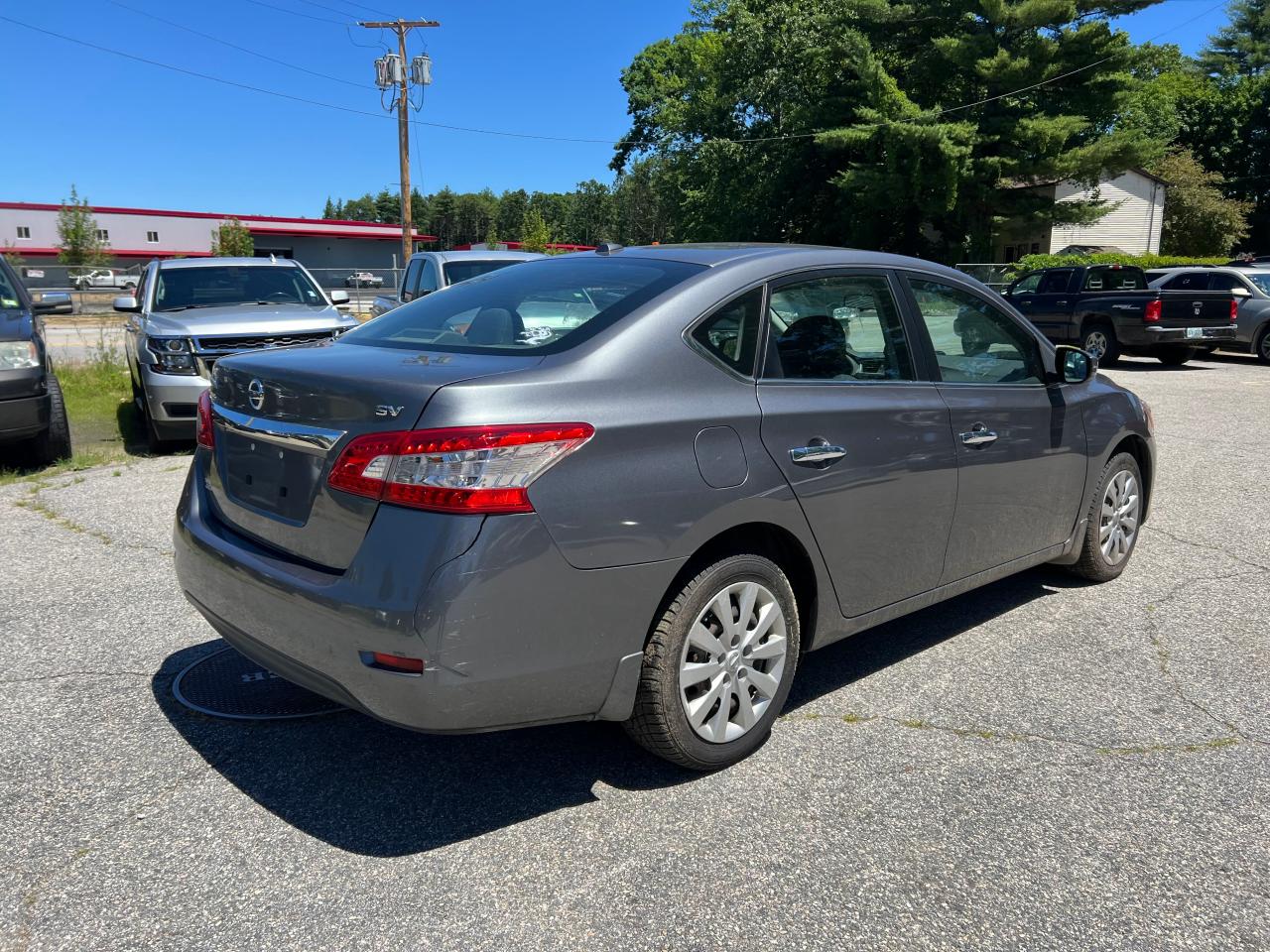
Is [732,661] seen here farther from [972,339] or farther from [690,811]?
[972,339]

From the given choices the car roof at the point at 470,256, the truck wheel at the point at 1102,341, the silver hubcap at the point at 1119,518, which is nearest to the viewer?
the silver hubcap at the point at 1119,518

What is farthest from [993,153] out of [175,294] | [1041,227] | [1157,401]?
[175,294]

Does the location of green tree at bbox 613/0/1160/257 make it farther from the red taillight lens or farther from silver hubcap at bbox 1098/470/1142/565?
the red taillight lens

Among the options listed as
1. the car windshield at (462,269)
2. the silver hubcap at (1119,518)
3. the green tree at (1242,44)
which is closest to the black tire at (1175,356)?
the car windshield at (462,269)

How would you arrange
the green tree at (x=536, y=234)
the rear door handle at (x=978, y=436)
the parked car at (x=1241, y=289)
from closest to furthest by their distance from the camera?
the rear door handle at (x=978, y=436)
the parked car at (x=1241, y=289)
the green tree at (x=536, y=234)

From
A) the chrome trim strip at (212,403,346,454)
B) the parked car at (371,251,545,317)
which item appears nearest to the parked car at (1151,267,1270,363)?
the parked car at (371,251,545,317)

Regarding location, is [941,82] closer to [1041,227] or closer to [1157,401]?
[1041,227]

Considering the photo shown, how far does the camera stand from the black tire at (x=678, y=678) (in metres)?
2.99

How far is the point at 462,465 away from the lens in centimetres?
262

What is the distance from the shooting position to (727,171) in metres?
44.2

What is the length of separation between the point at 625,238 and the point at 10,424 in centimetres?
11042

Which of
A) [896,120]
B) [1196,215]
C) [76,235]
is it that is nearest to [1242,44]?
[1196,215]

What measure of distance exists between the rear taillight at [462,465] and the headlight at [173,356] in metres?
6.66

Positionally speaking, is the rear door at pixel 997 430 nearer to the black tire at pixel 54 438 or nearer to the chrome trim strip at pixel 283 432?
the chrome trim strip at pixel 283 432
